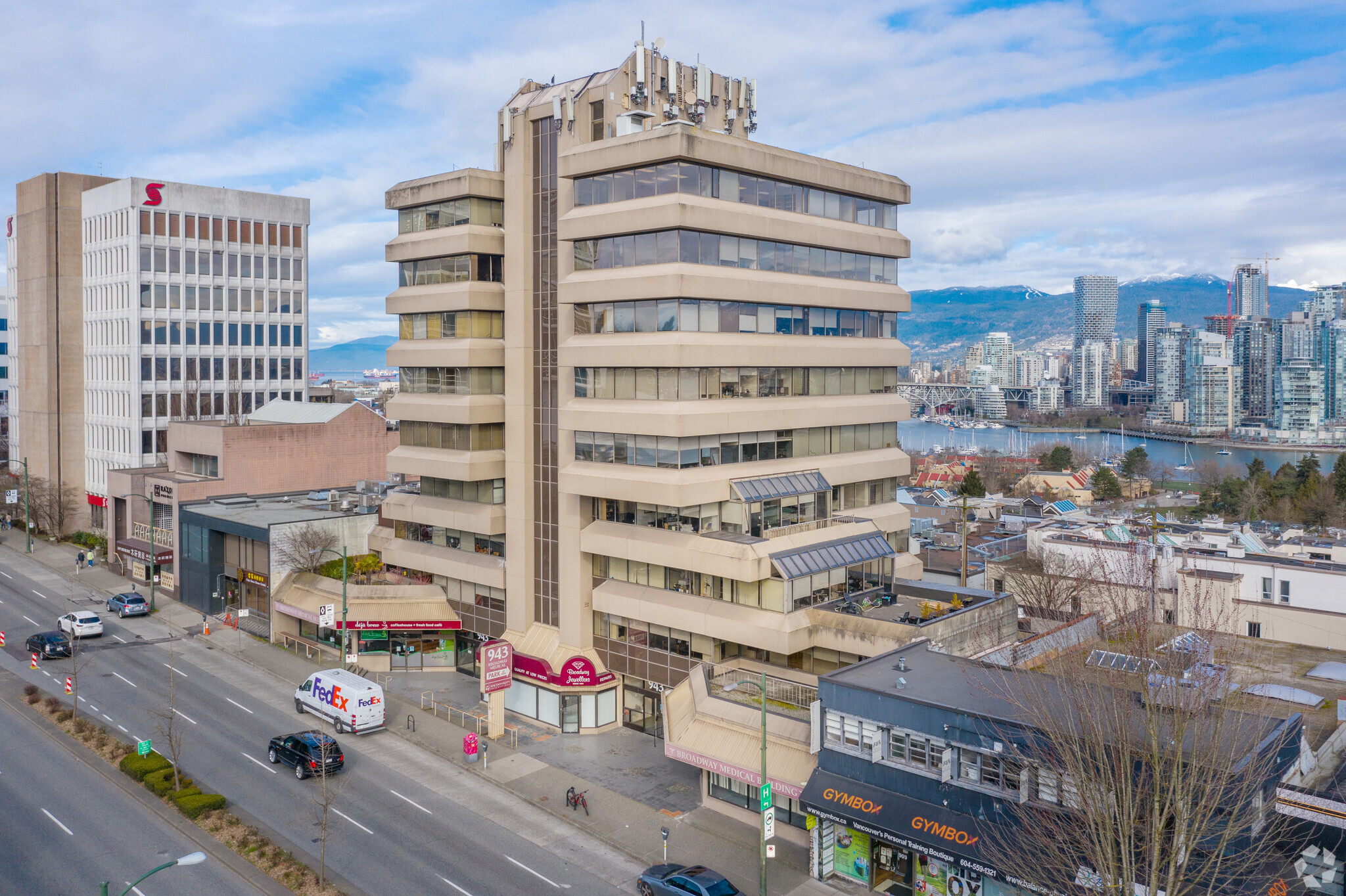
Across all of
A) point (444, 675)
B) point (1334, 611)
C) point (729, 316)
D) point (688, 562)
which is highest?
point (729, 316)

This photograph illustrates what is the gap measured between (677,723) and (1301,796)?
20599mm

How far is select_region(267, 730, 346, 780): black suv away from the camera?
120 ft

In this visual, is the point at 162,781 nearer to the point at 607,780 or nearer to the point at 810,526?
the point at 607,780

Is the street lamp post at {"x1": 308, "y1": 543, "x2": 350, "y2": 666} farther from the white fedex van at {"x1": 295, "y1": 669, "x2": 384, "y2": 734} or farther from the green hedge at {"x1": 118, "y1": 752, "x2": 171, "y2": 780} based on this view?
the green hedge at {"x1": 118, "y1": 752, "x2": 171, "y2": 780}

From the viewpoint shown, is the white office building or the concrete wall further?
the concrete wall

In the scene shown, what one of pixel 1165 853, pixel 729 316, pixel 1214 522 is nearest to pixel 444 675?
pixel 729 316

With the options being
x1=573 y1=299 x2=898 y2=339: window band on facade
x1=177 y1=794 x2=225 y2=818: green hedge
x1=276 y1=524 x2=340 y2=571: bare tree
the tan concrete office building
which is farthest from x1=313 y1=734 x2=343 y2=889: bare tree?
x1=573 y1=299 x2=898 y2=339: window band on facade

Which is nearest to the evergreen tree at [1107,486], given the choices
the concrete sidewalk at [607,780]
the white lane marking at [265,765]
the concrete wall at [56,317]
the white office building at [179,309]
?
the white office building at [179,309]

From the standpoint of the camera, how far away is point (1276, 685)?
32.0 meters

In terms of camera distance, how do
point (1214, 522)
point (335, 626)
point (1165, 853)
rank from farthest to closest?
point (1214, 522)
point (335, 626)
point (1165, 853)

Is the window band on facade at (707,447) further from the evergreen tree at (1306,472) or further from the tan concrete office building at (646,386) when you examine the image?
the evergreen tree at (1306,472)

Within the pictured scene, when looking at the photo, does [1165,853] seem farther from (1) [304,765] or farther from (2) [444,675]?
(2) [444,675]

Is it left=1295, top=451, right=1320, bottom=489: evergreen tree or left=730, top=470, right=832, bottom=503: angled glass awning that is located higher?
left=730, top=470, right=832, bottom=503: angled glass awning

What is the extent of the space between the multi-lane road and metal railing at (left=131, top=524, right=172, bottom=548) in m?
18.6
